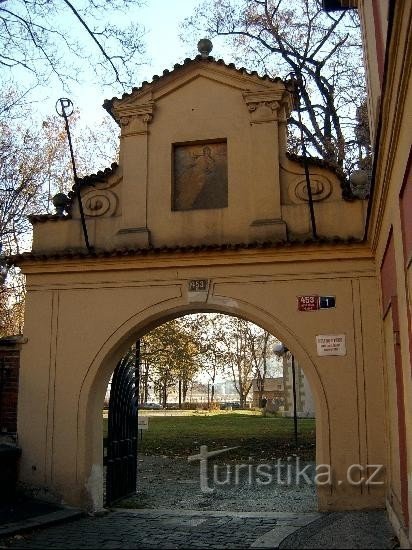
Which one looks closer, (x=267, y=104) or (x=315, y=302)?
(x=315, y=302)

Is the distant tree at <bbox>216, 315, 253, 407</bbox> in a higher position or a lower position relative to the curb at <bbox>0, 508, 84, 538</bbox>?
higher

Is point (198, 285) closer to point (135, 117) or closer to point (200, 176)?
point (200, 176)

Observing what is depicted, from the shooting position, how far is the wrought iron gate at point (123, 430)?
994 cm

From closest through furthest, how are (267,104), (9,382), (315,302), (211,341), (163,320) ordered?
(315,302)
(9,382)
(163,320)
(267,104)
(211,341)

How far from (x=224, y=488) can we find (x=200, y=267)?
4.81 meters

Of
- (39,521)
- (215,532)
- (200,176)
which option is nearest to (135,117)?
(200,176)

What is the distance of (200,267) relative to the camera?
9.36m

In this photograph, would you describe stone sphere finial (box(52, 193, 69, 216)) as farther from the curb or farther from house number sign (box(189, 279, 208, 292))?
the curb

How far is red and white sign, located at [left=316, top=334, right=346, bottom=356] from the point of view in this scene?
8.77 metres

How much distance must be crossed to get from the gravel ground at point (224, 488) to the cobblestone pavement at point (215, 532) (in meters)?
1.14

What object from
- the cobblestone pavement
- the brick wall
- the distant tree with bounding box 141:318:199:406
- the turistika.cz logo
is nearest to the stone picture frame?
the brick wall

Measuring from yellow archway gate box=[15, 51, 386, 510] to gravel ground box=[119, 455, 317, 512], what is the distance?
1.64 metres

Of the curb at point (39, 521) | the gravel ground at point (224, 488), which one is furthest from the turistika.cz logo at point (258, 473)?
the curb at point (39, 521)

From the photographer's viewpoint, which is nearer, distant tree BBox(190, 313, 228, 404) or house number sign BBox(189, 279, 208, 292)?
house number sign BBox(189, 279, 208, 292)
